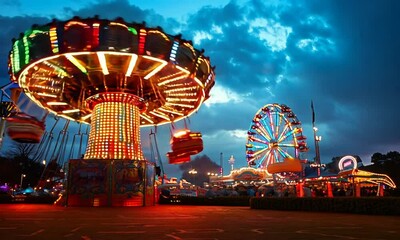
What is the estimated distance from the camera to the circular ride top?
20703 millimetres

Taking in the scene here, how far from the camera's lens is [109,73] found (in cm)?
2461

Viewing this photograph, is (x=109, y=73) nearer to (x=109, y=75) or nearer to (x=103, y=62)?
(x=109, y=75)

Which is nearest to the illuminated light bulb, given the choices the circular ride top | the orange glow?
the circular ride top

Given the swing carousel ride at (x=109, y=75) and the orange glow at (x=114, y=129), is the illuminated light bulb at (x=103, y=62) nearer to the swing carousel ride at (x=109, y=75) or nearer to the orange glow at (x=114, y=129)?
the swing carousel ride at (x=109, y=75)

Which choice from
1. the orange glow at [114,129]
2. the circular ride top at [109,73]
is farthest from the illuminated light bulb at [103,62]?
the orange glow at [114,129]

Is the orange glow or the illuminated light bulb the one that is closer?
the illuminated light bulb

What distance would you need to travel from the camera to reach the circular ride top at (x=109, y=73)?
20703 millimetres

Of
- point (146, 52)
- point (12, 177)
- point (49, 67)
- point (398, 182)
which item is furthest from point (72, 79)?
point (398, 182)

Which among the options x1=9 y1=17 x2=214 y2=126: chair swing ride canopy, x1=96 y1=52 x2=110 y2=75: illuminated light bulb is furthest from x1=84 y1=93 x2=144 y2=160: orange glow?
x1=96 y1=52 x2=110 y2=75: illuminated light bulb

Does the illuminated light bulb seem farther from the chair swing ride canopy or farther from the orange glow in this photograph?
the orange glow

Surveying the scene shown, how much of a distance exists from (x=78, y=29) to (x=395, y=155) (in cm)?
7340

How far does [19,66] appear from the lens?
22.3 metres

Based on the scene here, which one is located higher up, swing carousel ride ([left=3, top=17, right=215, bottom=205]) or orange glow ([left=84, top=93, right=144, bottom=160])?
swing carousel ride ([left=3, top=17, right=215, bottom=205])

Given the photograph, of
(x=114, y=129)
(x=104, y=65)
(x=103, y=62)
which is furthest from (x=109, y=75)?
(x=114, y=129)
